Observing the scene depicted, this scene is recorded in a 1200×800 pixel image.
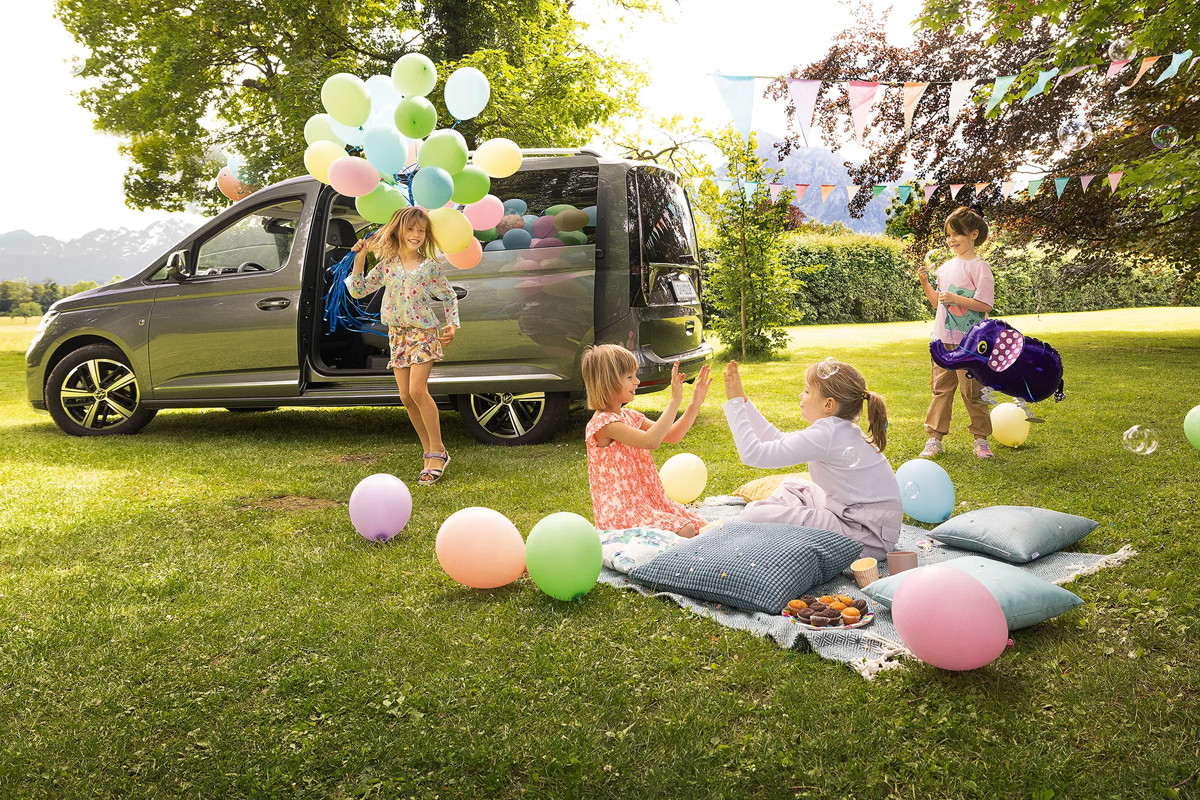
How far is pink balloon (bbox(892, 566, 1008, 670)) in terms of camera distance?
2.13 m

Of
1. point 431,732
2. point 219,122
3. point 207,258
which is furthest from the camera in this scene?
point 219,122

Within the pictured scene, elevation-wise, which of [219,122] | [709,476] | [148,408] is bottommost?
[709,476]

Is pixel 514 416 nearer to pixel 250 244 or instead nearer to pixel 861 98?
pixel 250 244

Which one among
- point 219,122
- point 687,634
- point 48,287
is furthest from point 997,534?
point 48,287

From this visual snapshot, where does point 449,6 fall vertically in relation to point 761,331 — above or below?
above

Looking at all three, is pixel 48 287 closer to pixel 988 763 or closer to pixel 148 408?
pixel 148 408

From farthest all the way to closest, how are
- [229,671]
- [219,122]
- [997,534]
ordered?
[219,122], [997,534], [229,671]

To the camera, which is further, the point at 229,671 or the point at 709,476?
the point at 709,476

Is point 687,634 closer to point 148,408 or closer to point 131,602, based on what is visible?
point 131,602

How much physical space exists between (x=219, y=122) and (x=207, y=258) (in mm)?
10905

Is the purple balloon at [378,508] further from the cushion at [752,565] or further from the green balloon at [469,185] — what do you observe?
the green balloon at [469,185]

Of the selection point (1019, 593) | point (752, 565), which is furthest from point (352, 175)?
point (1019, 593)

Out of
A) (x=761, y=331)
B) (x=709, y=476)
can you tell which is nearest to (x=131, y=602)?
(x=709, y=476)

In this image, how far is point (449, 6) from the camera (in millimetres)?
13109
